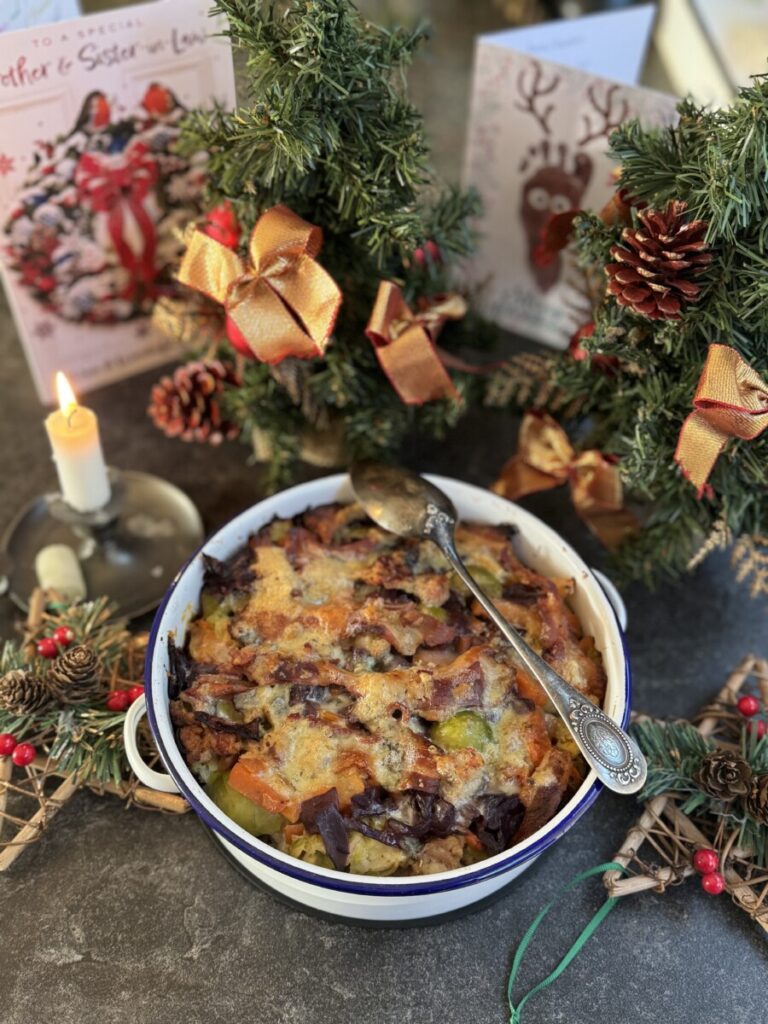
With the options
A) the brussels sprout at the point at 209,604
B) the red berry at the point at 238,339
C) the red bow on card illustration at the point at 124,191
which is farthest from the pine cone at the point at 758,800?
the red bow on card illustration at the point at 124,191

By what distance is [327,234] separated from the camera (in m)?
1.08

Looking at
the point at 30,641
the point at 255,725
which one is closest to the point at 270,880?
the point at 255,725

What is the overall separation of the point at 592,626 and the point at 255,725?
36 centimetres

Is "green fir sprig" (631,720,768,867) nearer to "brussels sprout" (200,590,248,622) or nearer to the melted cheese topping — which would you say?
the melted cheese topping

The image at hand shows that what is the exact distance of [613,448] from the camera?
112 cm

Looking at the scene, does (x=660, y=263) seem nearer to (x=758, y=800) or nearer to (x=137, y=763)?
(x=758, y=800)

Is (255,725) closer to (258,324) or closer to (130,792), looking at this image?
(130,792)

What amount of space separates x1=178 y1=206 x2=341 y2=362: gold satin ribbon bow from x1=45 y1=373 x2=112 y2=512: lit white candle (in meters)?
0.19

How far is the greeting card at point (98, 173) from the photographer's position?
1.10m

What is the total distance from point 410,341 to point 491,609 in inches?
12.3

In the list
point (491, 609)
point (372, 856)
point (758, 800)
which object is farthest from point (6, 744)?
point (758, 800)

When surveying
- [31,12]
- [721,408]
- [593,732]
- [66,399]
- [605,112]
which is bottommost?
[593,732]

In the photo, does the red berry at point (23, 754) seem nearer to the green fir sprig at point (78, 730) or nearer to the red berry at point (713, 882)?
the green fir sprig at point (78, 730)

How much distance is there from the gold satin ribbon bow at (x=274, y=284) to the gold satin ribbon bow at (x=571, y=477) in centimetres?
32
